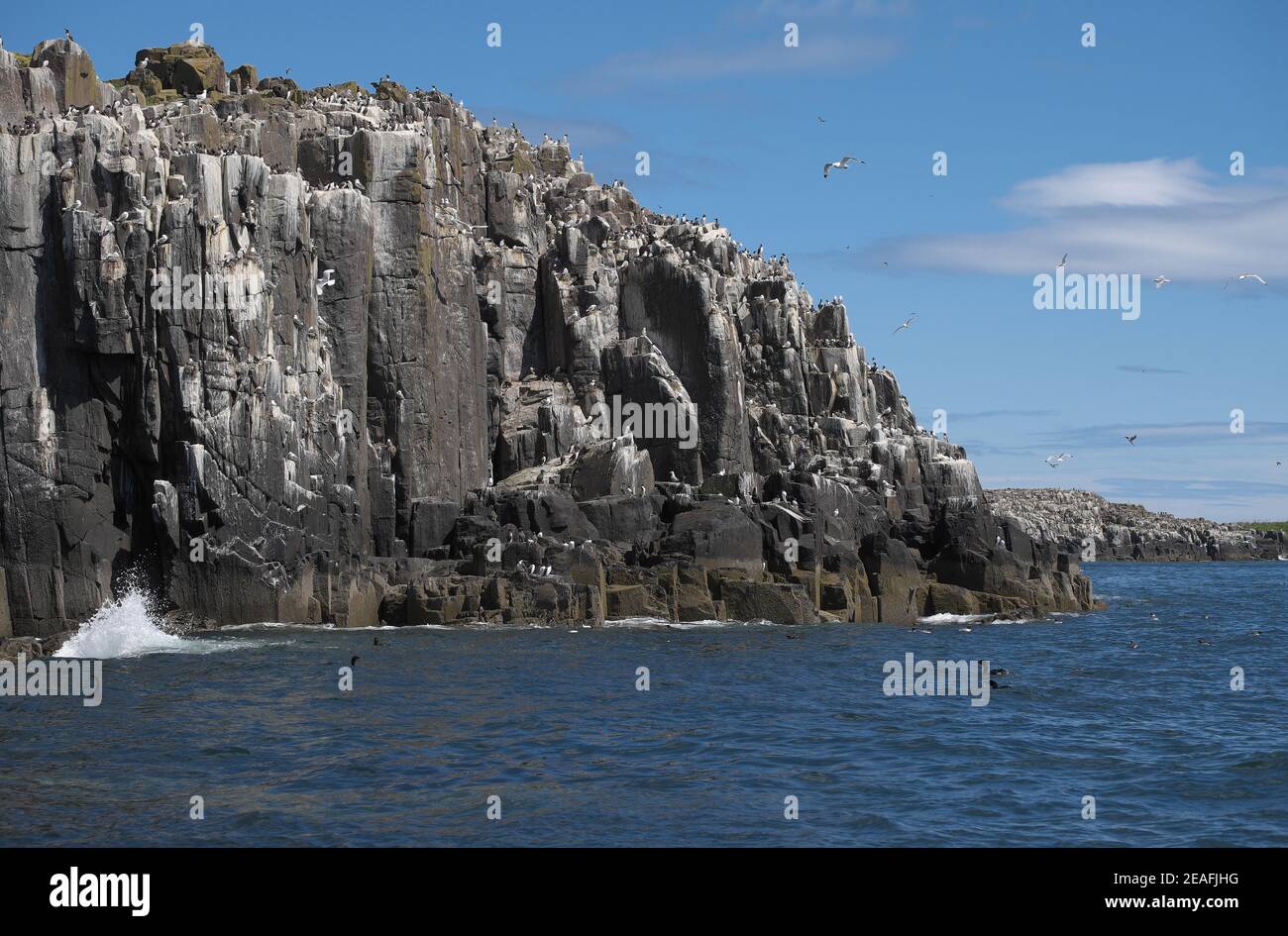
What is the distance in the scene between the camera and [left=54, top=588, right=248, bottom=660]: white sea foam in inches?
1940

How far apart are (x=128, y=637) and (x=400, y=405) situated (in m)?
22.1

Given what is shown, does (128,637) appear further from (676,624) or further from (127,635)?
(676,624)

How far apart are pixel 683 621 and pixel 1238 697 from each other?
25769 millimetres

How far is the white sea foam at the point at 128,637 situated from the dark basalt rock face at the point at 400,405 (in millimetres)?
1255

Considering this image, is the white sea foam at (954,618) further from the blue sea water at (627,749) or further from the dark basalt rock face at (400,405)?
the blue sea water at (627,749)

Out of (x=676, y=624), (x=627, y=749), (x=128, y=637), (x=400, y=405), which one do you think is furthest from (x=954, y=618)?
(x=627, y=749)

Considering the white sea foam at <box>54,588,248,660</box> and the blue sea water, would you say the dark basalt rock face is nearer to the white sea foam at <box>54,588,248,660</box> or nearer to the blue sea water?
the white sea foam at <box>54,588,248,660</box>

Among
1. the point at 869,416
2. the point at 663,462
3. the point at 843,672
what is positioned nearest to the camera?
the point at 843,672

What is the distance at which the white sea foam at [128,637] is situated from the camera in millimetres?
49281

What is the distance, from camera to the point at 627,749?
100 ft

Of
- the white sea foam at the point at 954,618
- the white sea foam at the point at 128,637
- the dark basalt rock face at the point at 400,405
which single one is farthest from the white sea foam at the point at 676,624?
the white sea foam at the point at 128,637
